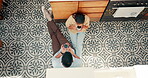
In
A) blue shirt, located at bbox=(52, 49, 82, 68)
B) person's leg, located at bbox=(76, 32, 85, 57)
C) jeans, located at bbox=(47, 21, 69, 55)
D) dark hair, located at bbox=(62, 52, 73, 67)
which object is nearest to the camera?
dark hair, located at bbox=(62, 52, 73, 67)

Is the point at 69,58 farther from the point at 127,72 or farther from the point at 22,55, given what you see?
the point at 22,55

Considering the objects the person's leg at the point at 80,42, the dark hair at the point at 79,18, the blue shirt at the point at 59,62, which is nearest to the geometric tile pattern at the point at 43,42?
the person's leg at the point at 80,42

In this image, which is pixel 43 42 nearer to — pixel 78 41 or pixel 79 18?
pixel 78 41

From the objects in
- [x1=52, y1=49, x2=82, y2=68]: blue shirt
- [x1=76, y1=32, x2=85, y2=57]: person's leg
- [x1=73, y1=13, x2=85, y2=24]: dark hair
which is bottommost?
[x1=52, y1=49, x2=82, y2=68]: blue shirt

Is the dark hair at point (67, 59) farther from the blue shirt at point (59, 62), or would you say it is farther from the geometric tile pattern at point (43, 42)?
the geometric tile pattern at point (43, 42)

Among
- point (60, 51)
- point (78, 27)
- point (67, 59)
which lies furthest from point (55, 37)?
point (67, 59)

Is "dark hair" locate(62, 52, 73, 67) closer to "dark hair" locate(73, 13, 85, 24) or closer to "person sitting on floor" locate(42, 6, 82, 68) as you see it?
"person sitting on floor" locate(42, 6, 82, 68)

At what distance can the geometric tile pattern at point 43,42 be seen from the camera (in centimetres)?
242

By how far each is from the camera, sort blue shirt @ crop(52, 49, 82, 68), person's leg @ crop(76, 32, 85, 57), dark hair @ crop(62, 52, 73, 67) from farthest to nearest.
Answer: person's leg @ crop(76, 32, 85, 57)
blue shirt @ crop(52, 49, 82, 68)
dark hair @ crop(62, 52, 73, 67)

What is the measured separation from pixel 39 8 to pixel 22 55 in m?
0.78

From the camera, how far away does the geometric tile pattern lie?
7.94 feet

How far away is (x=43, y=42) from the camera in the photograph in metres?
2.54

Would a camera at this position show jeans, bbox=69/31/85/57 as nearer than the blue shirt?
No

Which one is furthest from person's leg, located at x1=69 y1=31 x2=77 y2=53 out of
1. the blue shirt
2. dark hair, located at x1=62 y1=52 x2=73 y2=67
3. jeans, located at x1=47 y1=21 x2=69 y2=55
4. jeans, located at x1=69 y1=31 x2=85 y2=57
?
dark hair, located at x1=62 y1=52 x2=73 y2=67
